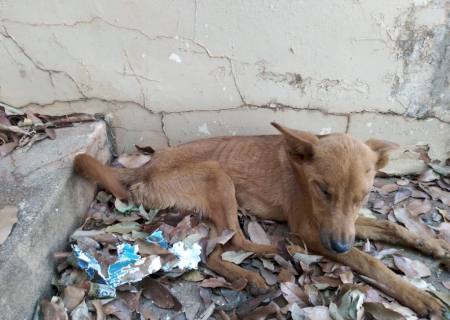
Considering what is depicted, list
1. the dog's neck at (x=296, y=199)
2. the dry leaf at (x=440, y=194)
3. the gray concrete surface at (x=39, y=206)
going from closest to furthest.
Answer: the gray concrete surface at (x=39, y=206) < the dog's neck at (x=296, y=199) < the dry leaf at (x=440, y=194)

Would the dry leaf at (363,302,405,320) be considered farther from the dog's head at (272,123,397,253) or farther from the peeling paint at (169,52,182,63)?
the peeling paint at (169,52,182,63)

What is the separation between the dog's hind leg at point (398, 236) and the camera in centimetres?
326

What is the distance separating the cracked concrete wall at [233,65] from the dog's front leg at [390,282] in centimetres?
125

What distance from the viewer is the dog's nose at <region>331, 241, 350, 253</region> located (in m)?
2.85

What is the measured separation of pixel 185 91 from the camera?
3.79 m

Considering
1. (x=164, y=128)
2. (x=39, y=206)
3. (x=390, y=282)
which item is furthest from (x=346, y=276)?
(x=39, y=206)

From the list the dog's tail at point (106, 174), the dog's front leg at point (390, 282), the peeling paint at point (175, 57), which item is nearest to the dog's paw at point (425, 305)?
the dog's front leg at point (390, 282)

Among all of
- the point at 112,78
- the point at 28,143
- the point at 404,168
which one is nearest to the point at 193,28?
the point at 112,78

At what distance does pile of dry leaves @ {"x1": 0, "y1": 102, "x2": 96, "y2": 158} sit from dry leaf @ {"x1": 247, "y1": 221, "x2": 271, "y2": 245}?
5.61 feet

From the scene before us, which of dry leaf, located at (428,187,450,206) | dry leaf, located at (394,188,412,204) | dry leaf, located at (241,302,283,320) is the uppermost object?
dry leaf, located at (428,187,450,206)

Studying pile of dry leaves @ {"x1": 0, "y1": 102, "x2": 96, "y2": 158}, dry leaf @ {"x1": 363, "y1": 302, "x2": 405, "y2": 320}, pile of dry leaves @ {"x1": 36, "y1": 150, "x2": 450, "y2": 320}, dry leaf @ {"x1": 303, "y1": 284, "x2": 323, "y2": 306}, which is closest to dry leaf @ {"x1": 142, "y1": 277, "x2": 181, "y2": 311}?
pile of dry leaves @ {"x1": 36, "y1": 150, "x2": 450, "y2": 320}

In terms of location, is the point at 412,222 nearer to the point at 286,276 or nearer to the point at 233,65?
the point at 286,276

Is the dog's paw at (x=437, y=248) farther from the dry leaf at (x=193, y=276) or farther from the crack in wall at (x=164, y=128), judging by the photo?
the crack in wall at (x=164, y=128)

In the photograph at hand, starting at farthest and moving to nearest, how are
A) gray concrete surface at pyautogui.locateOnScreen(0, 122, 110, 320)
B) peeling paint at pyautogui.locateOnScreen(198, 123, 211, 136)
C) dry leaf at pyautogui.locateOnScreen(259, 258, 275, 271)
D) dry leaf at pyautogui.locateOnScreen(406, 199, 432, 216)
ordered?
peeling paint at pyautogui.locateOnScreen(198, 123, 211, 136), dry leaf at pyautogui.locateOnScreen(406, 199, 432, 216), dry leaf at pyautogui.locateOnScreen(259, 258, 275, 271), gray concrete surface at pyautogui.locateOnScreen(0, 122, 110, 320)
